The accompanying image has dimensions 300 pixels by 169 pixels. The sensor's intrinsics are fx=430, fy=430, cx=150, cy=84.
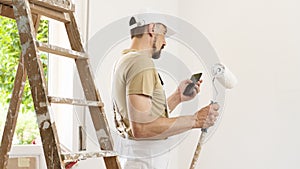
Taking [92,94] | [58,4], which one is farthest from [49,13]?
[92,94]

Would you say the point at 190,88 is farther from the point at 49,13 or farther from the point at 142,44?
the point at 49,13

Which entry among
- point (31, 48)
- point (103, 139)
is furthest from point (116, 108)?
point (31, 48)

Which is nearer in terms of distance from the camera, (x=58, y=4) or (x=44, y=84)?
(x=44, y=84)

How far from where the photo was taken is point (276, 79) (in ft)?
8.84

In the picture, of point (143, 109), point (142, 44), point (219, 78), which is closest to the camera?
point (143, 109)

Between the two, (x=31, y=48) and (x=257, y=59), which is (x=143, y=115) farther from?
(x=257, y=59)

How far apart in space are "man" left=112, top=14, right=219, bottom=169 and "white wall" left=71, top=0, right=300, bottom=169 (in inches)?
26.0

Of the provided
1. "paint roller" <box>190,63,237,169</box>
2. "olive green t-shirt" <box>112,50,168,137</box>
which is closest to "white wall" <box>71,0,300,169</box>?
"paint roller" <box>190,63,237,169</box>

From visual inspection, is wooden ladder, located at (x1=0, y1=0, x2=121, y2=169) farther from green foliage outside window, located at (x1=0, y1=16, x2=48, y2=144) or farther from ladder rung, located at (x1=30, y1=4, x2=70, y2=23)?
green foliage outside window, located at (x1=0, y1=16, x2=48, y2=144)

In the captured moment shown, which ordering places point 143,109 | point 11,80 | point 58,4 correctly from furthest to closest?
point 11,80, point 143,109, point 58,4

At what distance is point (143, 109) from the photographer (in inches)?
71.7

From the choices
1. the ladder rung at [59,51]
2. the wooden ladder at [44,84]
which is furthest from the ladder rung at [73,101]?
the ladder rung at [59,51]

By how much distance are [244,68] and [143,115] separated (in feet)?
4.01

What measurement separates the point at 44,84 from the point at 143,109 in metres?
0.58
